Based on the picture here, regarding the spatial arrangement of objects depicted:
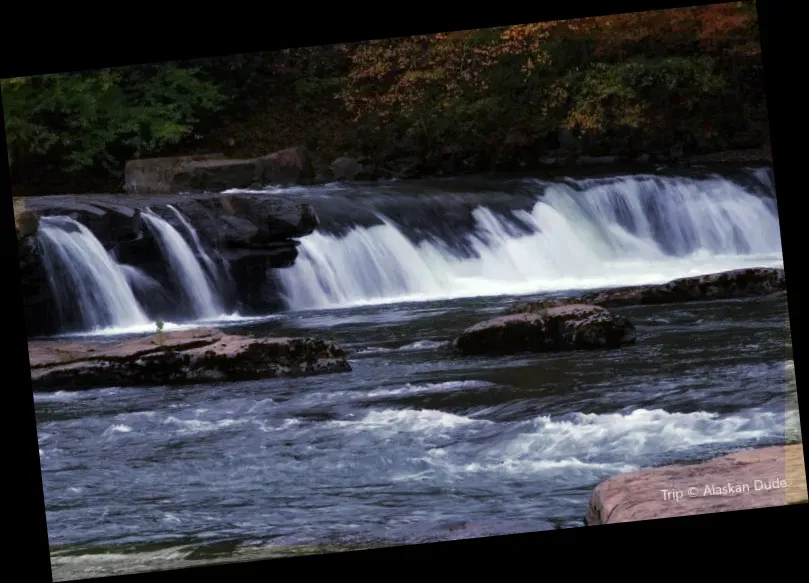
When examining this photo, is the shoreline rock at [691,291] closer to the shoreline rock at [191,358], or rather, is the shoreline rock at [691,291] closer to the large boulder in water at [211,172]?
the shoreline rock at [191,358]

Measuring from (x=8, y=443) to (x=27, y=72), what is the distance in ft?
4.60

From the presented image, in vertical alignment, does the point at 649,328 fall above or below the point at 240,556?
above

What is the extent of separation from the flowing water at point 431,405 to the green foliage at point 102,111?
54 centimetres

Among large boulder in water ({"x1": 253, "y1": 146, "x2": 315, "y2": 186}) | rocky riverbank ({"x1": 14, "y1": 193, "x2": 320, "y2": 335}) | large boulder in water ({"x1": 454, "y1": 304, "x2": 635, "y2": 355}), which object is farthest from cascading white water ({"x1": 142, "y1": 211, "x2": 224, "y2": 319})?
large boulder in water ({"x1": 454, "y1": 304, "x2": 635, "y2": 355})

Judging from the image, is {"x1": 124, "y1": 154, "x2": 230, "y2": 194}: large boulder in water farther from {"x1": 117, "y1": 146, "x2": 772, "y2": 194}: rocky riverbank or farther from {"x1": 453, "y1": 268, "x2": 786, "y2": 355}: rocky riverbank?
{"x1": 453, "y1": 268, "x2": 786, "y2": 355}: rocky riverbank

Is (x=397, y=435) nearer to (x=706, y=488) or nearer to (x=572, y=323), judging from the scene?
(x=572, y=323)

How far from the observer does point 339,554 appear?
4.87m

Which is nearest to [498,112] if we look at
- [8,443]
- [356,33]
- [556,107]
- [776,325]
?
[556,107]

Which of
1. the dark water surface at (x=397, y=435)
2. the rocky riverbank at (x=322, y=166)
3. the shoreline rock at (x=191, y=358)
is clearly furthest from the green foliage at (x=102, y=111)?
the dark water surface at (x=397, y=435)

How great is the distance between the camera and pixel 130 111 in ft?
16.2

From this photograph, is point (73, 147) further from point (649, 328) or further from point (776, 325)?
point (776, 325)

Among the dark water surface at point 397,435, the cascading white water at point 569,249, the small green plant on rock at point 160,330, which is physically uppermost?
the cascading white water at point 569,249

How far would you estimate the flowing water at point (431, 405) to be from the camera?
192 inches

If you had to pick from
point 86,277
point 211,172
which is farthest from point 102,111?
point 86,277
